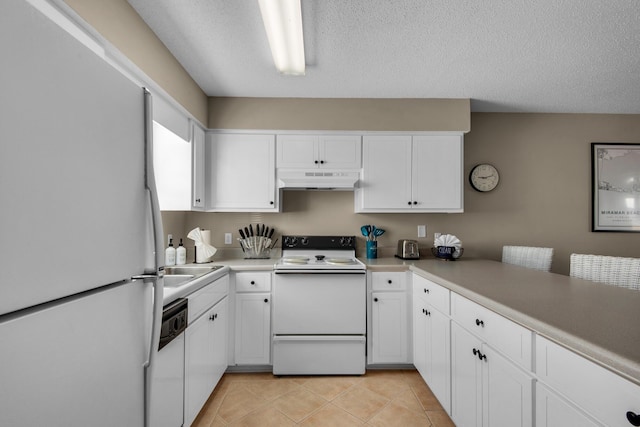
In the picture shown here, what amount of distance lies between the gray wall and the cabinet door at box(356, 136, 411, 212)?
307 millimetres

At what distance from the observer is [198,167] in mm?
2555

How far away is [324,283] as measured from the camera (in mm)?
2326

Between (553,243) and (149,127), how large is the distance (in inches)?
148

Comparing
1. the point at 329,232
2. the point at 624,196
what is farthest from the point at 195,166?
the point at 624,196

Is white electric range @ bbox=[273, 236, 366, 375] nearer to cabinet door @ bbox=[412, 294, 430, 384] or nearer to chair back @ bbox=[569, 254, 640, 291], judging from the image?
cabinet door @ bbox=[412, 294, 430, 384]

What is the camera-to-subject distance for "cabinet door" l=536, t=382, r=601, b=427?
84 cm

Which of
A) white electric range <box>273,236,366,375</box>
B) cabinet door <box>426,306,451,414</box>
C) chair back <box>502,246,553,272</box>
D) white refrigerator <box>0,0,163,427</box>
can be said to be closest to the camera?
white refrigerator <box>0,0,163,427</box>

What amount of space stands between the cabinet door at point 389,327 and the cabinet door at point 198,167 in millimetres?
1708

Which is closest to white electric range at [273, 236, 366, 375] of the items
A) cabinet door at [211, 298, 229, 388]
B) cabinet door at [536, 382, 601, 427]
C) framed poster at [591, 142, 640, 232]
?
cabinet door at [211, 298, 229, 388]

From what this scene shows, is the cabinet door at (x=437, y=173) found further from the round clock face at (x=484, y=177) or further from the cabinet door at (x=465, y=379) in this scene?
the cabinet door at (x=465, y=379)

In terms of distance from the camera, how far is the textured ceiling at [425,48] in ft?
5.24

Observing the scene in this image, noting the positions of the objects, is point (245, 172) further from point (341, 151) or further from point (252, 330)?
point (252, 330)

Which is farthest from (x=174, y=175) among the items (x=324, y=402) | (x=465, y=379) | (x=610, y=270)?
(x=610, y=270)

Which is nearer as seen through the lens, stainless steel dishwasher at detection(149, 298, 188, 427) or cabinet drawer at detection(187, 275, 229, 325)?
stainless steel dishwasher at detection(149, 298, 188, 427)
